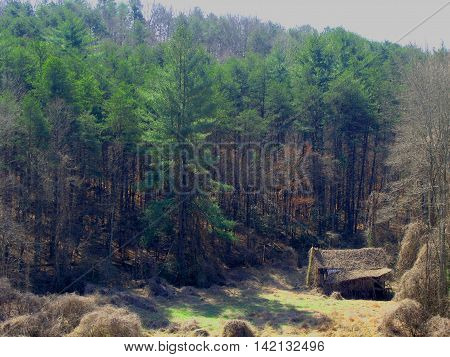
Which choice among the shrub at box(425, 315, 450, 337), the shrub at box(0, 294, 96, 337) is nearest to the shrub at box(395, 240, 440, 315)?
the shrub at box(425, 315, 450, 337)

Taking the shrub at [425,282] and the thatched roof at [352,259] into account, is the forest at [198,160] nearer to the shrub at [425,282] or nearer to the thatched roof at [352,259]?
the shrub at [425,282]

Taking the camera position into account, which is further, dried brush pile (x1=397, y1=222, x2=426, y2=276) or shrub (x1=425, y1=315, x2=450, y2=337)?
dried brush pile (x1=397, y1=222, x2=426, y2=276)

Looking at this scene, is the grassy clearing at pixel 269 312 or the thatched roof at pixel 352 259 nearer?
the grassy clearing at pixel 269 312

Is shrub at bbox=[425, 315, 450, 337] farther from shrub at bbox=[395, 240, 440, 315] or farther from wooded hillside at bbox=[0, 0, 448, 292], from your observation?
wooded hillside at bbox=[0, 0, 448, 292]

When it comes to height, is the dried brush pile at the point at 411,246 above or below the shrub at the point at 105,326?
above

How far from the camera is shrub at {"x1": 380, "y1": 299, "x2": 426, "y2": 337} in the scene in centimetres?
2312

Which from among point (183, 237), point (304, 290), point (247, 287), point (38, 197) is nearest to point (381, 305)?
point (304, 290)

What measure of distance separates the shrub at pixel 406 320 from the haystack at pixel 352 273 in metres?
10.7

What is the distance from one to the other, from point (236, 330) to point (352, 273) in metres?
13.6

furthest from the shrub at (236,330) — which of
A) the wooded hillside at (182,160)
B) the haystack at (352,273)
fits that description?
the haystack at (352,273)

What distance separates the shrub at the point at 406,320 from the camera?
2312cm

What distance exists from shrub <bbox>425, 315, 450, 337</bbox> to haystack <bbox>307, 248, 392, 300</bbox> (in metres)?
11.4

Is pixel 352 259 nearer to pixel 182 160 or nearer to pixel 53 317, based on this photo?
pixel 182 160

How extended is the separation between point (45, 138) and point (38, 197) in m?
3.15
